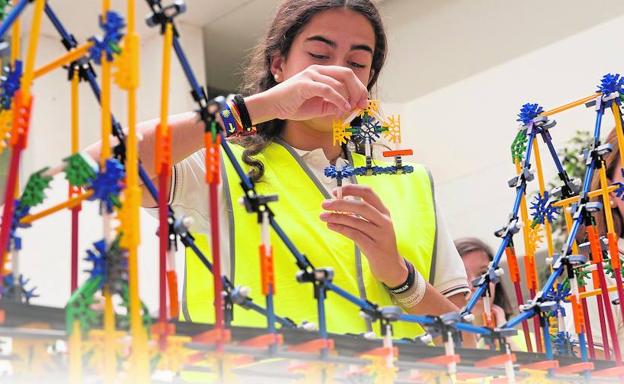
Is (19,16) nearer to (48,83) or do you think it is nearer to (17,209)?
(17,209)

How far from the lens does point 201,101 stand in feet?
2.32

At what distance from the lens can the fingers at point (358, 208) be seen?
36.9 inches

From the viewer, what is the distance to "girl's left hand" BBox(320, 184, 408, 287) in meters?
0.95

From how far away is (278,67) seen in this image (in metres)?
1.29

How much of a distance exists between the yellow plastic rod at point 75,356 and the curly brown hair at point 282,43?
22.6 inches

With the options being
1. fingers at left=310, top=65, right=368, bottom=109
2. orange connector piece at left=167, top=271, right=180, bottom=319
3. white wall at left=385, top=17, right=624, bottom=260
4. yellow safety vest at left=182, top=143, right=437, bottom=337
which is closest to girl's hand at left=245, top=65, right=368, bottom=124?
fingers at left=310, top=65, right=368, bottom=109

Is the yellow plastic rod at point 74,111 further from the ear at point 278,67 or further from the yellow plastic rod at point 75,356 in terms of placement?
the ear at point 278,67

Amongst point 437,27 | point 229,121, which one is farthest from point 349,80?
point 437,27

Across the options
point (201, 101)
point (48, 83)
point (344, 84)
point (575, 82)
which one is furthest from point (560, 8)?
point (201, 101)

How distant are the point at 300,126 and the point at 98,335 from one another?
658mm

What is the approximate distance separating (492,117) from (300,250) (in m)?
2.50

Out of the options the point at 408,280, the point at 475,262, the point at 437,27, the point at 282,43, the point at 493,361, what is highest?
the point at 437,27

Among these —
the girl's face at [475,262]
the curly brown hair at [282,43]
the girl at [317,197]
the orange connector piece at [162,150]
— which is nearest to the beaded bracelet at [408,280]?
the girl at [317,197]

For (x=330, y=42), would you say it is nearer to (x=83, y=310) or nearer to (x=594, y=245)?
(x=594, y=245)
